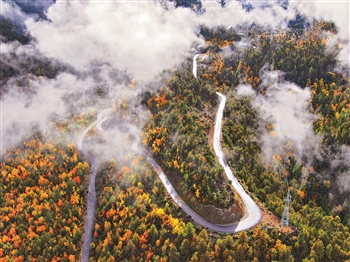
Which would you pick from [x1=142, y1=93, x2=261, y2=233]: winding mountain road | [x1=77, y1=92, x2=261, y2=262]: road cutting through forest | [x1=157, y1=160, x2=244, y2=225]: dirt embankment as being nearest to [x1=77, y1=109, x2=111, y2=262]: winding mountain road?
[x1=77, y1=92, x2=261, y2=262]: road cutting through forest

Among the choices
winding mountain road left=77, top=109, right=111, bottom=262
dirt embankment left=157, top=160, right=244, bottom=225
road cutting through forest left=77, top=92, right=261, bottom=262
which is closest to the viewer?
road cutting through forest left=77, top=92, right=261, bottom=262

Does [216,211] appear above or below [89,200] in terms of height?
above

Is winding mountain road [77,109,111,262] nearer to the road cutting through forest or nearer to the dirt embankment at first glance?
the road cutting through forest

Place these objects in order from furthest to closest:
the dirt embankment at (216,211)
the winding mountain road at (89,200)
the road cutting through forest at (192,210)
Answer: the winding mountain road at (89,200)
the dirt embankment at (216,211)
the road cutting through forest at (192,210)

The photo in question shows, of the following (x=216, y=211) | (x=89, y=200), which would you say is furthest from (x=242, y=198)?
(x=89, y=200)

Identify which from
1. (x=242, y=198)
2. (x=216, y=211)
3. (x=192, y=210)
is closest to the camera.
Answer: (x=216, y=211)

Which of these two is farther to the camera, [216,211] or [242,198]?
[242,198]

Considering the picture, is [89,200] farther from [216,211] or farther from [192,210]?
[216,211]

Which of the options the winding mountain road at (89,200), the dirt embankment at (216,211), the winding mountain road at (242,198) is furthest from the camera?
the winding mountain road at (89,200)

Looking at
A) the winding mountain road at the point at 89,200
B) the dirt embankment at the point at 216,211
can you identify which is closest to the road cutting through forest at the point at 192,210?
the winding mountain road at the point at 89,200

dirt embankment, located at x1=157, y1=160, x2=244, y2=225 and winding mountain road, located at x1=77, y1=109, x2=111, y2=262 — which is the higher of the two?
dirt embankment, located at x1=157, y1=160, x2=244, y2=225

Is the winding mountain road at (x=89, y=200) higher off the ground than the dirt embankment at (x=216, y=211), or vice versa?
the dirt embankment at (x=216, y=211)

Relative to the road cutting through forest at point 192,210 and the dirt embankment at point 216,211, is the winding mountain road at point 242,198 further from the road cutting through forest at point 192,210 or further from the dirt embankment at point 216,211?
the dirt embankment at point 216,211
